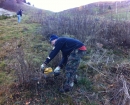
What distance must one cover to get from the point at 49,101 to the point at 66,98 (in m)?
0.40

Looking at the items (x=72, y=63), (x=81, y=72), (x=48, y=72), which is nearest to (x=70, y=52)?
(x=72, y=63)

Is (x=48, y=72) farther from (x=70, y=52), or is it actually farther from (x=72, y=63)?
(x=70, y=52)

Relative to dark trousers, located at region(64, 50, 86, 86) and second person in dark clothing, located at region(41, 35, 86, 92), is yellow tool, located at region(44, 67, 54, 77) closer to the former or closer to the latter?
second person in dark clothing, located at region(41, 35, 86, 92)

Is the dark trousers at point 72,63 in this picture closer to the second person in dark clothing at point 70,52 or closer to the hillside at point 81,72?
the second person in dark clothing at point 70,52

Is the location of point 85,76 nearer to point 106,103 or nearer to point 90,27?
point 106,103

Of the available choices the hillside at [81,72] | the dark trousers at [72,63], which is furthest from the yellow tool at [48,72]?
the dark trousers at [72,63]

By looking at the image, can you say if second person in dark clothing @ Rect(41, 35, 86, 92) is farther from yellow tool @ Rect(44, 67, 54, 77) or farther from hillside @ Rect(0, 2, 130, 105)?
hillside @ Rect(0, 2, 130, 105)

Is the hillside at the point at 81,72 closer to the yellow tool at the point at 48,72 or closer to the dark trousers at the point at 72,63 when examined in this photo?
the yellow tool at the point at 48,72

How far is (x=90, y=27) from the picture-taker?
8.18 m

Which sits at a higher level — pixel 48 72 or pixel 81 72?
pixel 48 72

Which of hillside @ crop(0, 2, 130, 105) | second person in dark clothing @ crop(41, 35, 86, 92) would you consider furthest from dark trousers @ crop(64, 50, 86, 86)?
hillside @ crop(0, 2, 130, 105)

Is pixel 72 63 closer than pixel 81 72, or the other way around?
pixel 72 63

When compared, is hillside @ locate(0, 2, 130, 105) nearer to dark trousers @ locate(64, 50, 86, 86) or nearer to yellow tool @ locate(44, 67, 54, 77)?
yellow tool @ locate(44, 67, 54, 77)

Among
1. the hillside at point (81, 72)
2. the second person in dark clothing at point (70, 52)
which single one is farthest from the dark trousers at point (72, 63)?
the hillside at point (81, 72)
